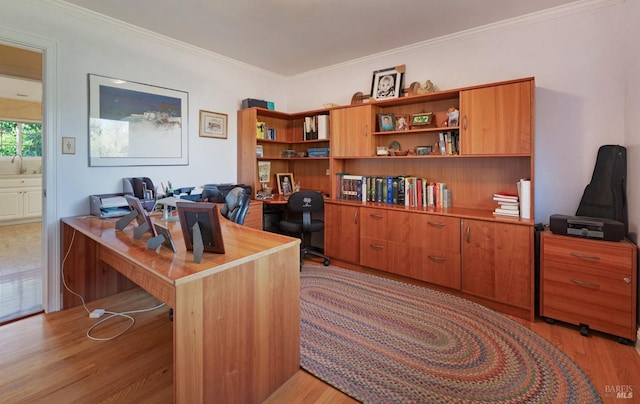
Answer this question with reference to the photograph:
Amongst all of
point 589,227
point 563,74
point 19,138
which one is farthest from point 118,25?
point 19,138

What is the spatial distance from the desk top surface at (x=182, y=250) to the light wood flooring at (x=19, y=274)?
113 cm

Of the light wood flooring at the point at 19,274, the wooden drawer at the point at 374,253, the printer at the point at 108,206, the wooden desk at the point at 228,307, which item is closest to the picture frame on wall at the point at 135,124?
the printer at the point at 108,206

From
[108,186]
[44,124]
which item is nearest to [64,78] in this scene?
[44,124]

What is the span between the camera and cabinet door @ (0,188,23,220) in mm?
5535

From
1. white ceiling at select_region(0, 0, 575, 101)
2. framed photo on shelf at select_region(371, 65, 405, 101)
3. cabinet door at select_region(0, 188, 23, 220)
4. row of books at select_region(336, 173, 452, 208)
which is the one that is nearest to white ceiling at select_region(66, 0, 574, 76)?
white ceiling at select_region(0, 0, 575, 101)

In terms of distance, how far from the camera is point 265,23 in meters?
2.84

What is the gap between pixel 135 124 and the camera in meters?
2.94

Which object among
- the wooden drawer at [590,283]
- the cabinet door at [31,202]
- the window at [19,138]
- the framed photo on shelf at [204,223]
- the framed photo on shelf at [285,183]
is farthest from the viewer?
the window at [19,138]

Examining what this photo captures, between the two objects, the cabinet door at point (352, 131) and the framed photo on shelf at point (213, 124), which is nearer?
the cabinet door at point (352, 131)

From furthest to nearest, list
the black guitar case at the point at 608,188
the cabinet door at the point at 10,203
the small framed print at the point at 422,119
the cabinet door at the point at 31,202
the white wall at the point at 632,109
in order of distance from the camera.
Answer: the cabinet door at the point at 31,202
the cabinet door at the point at 10,203
the small framed print at the point at 422,119
the black guitar case at the point at 608,188
the white wall at the point at 632,109

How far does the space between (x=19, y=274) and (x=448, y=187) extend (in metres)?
4.67

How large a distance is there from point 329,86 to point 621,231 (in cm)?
332

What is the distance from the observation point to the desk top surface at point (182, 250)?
4.15 feet

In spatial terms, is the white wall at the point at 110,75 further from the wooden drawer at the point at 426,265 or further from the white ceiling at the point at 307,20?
the wooden drawer at the point at 426,265
